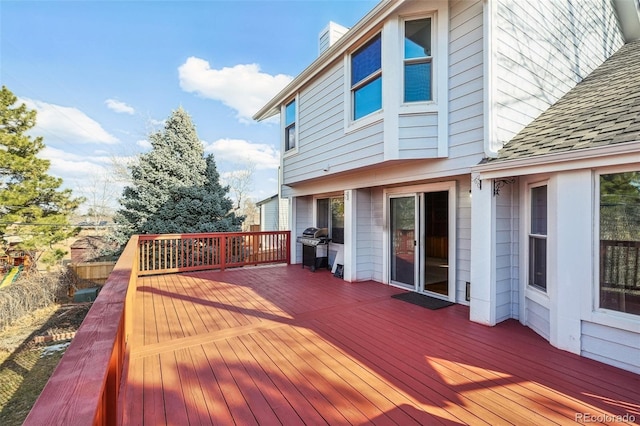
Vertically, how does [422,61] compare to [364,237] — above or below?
above

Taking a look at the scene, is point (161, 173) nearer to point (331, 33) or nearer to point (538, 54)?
point (331, 33)

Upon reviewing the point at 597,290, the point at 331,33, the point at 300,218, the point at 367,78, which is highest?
the point at 331,33

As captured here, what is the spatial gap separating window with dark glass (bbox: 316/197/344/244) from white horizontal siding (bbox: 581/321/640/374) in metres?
4.64

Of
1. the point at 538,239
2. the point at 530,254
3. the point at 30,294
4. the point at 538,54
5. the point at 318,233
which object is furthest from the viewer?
the point at 318,233

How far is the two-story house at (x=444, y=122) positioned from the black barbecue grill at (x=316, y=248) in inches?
42.8

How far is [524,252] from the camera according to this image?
374 cm

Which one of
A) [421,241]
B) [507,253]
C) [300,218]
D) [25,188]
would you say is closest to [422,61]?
[421,241]

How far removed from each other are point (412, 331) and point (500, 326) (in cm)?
117

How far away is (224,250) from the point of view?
7402 mm

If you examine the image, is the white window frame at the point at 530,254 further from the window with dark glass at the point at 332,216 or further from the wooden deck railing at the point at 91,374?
the wooden deck railing at the point at 91,374

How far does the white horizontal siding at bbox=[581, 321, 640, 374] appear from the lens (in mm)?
2551

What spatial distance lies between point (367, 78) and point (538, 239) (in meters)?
3.53

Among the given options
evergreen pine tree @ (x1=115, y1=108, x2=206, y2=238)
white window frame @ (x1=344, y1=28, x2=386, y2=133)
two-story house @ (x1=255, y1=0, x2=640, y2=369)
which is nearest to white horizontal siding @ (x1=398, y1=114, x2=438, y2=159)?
two-story house @ (x1=255, y1=0, x2=640, y2=369)

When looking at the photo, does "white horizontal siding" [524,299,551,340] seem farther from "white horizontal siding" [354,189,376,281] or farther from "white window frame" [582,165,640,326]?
"white horizontal siding" [354,189,376,281]
